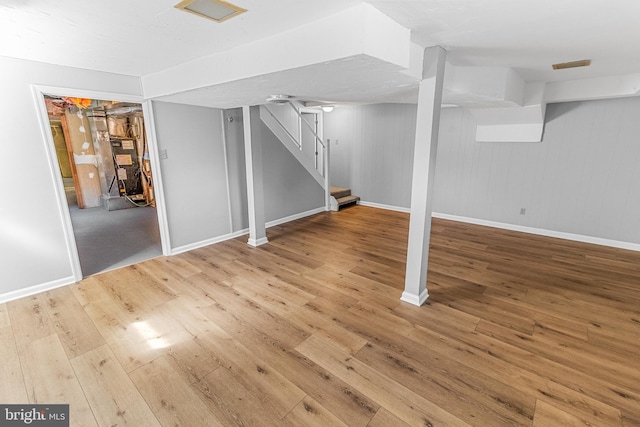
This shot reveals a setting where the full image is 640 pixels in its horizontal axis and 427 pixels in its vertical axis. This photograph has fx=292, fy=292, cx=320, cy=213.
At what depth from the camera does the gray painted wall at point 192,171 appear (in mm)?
3828

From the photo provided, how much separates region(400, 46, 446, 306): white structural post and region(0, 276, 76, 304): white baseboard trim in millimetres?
3592

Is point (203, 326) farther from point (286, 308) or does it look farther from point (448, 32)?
point (448, 32)

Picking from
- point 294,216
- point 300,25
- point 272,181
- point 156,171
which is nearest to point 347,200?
point 294,216

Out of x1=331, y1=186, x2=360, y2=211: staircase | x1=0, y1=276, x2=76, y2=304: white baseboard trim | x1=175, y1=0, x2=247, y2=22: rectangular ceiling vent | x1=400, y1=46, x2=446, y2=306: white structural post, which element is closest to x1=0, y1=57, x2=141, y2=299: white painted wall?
x1=0, y1=276, x2=76, y2=304: white baseboard trim

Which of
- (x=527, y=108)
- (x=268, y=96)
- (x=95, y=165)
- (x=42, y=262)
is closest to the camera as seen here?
(x=42, y=262)

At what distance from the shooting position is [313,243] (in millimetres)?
4473

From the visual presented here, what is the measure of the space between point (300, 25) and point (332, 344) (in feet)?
7.47

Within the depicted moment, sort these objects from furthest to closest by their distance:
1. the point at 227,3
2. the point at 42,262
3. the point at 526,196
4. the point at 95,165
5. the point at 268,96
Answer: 1. the point at 95,165
2. the point at 526,196
3. the point at 268,96
4. the point at 42,262
5. the point at 227,3

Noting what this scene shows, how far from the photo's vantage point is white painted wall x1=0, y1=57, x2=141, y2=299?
107 inches

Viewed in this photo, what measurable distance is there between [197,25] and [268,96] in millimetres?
1331

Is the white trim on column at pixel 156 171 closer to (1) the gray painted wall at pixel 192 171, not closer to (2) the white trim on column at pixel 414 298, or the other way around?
(1) the gray painted wall at pixel 192 171

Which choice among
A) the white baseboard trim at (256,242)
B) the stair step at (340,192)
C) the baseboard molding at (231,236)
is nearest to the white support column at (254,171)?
the white baseboard trim at (256,242)

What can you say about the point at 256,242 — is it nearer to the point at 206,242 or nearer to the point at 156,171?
the point at 206,242

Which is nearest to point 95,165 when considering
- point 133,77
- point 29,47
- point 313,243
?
point 133,77
